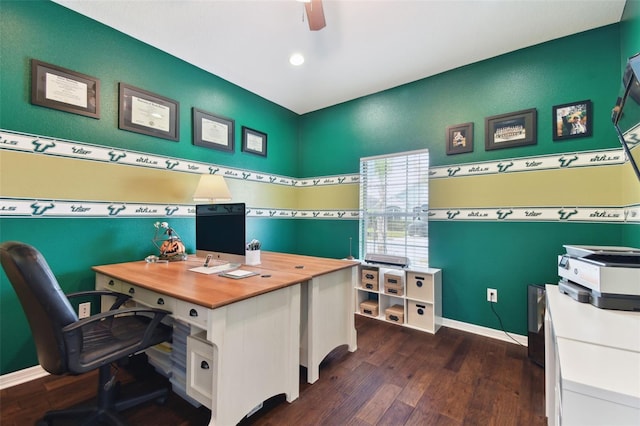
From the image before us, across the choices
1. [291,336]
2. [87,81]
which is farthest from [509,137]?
[87,81]

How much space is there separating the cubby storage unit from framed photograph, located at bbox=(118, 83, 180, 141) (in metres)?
2.50

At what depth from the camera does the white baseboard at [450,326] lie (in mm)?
1814

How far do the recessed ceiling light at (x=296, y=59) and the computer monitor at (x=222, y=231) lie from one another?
5.85 ft

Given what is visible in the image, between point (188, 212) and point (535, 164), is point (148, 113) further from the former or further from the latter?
point (535, 164)

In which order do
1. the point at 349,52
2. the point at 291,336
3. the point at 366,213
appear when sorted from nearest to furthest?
the point at 291,336, the point at 349,52, the point at 366,213

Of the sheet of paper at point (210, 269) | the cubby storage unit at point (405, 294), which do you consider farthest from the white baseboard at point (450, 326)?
the sheet of paper at point (210, 269)

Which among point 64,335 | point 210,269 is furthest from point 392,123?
point 64,335

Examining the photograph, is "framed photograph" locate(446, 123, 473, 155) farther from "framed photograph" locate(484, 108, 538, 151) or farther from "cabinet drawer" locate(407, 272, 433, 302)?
"cabinet drawer" locate(407, 272, 433, 302)

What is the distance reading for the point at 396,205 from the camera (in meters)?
3.23

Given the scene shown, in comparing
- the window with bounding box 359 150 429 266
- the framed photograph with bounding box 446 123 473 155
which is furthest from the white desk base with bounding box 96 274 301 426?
the framed photograph with bounding box 446 123 473 155

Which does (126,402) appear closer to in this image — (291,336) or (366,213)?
(291,336)

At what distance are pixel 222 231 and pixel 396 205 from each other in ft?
6.95

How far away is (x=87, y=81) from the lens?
2.14m

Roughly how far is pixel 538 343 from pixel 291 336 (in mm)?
2019
